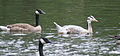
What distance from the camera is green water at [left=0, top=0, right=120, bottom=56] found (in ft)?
54.3

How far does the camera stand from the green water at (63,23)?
652 inches

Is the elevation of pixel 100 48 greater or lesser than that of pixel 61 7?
greater

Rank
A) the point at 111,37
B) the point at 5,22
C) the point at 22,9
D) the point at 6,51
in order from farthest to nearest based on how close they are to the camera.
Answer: the point at 22,9 < the point at 5,22 < the point at 111,37 < the point at 6,51

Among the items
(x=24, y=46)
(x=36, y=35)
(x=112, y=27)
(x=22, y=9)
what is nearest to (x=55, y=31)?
(x=36, y=35)

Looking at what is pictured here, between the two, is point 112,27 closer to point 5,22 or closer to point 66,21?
point 66,21

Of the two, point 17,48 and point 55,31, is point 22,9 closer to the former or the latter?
point 55,31

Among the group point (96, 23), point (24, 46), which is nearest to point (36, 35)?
point (24, 46)

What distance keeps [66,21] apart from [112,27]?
12.5 feet

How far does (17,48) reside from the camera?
16828mm

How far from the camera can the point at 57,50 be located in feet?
54.1

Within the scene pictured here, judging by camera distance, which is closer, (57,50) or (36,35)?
(57,50)

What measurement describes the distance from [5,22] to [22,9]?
18.6ft

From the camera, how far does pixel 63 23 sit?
960 inches

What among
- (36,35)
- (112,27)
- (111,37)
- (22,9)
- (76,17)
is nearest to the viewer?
(111,37)
